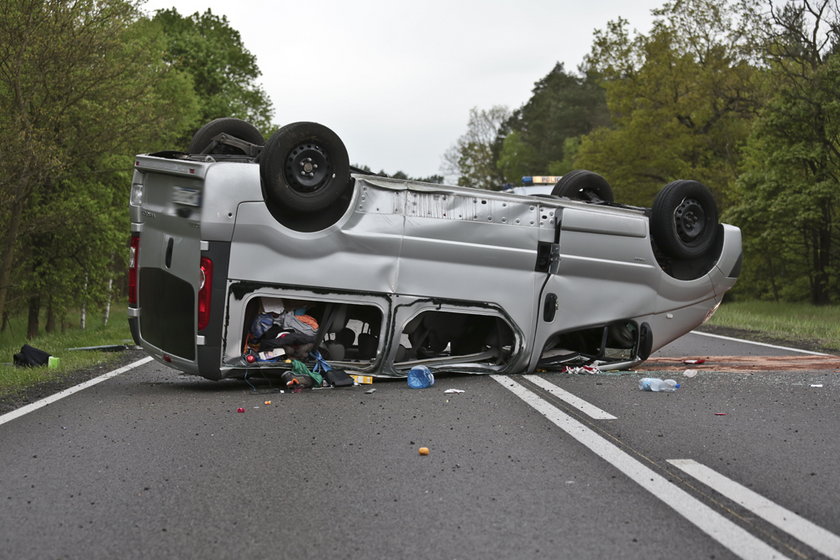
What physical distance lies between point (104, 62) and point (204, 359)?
1313 centimetres

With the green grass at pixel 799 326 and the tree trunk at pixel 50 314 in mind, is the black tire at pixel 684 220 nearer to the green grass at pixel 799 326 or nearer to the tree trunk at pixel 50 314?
the green grass at pixel 799 326

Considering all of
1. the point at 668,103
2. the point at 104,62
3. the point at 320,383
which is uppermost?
the point at 668,103

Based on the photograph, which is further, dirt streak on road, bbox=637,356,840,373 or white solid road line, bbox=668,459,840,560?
dirt streak on road, bbox=637,356,840,373

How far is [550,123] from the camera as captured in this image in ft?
288

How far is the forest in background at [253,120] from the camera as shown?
711 inches

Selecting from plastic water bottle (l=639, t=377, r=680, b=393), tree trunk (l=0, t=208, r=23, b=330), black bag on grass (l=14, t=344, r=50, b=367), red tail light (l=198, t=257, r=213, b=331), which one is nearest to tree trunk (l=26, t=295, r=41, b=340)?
tree trunk (l=0, t=208, r=23, b=330)

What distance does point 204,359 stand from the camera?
769 cm

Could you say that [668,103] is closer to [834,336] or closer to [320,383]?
[834,336]

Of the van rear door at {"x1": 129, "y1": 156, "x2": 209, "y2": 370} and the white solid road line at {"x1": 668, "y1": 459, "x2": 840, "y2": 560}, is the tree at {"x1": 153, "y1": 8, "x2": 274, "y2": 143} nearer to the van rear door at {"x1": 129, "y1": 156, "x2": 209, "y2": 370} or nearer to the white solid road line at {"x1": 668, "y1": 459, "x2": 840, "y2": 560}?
the van rear door at {"x1": 129, "y1": 156, "x2": 209, "y2": 370}

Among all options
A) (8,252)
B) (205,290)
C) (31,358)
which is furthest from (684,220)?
(8,252)

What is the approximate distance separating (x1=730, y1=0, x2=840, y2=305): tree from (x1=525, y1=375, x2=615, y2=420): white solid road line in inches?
830

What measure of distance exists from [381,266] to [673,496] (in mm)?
4253

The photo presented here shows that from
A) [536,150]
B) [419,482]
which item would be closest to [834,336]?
[419,482]

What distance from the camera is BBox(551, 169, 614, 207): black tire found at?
1050 centimetres
